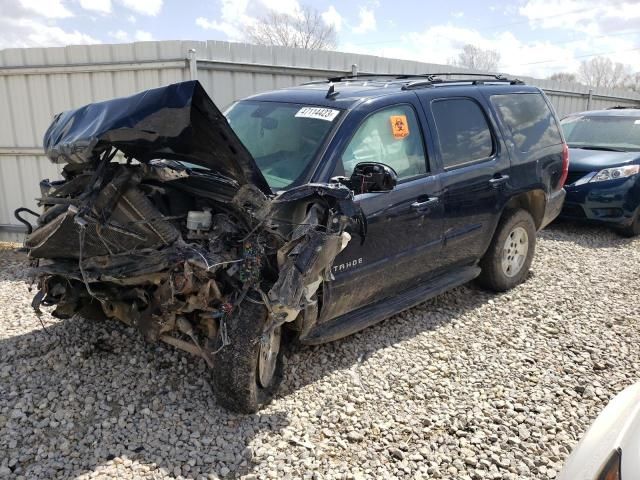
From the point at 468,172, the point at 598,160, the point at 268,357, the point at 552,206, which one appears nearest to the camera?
the point at 268,357

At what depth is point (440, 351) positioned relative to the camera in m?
4.17

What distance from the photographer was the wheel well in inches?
209

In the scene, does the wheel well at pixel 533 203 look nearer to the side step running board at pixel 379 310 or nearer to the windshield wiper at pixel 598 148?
the side step running board at pixel 379 310

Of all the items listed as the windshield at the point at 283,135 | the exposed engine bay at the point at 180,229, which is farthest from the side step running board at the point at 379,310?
the windshield at the point at 283,135

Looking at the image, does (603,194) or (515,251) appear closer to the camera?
(515,251)

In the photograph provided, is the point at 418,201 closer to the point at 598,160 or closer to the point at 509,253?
the point at 509,253

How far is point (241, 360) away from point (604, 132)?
26.3 ft

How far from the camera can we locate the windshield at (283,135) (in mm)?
3607

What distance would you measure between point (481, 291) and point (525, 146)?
1.51 metres

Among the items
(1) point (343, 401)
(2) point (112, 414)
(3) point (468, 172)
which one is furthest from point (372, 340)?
(2) point (112, 414)

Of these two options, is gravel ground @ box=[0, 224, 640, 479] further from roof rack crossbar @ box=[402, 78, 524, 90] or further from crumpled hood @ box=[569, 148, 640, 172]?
crumpled hood @ box=[569, 148, 640, 172]

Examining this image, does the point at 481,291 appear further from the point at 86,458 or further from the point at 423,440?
the point at 86,458

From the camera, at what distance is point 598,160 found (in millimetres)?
7816

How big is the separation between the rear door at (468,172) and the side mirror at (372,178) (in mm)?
1162
